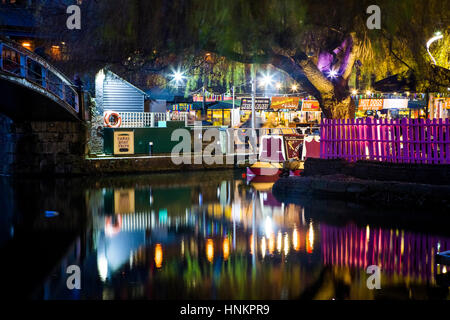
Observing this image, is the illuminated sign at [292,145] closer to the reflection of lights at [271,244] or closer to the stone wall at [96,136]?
the stone wall at [96,136]

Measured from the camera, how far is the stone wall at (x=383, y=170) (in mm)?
14523

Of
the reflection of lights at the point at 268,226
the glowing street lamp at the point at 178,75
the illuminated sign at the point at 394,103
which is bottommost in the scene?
the reflection of lights at the point at 268,226

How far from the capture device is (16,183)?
20.0 meters

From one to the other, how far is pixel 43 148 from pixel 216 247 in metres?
14.9

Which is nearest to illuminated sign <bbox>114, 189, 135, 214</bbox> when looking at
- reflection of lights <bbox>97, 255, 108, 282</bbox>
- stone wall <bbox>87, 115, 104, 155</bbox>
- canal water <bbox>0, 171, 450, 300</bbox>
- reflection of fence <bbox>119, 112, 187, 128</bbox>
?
canal water <bbox>0, 171, 450, 300</bbox>

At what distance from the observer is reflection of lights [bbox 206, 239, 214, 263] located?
8.81 m

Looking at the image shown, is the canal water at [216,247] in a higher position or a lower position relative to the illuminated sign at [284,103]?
lower

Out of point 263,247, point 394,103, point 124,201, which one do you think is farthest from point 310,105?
point 263,247

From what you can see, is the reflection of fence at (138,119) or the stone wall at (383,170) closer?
the stone wall at (383,170)

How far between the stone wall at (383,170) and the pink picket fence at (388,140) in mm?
281

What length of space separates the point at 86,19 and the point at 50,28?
1.96 metres

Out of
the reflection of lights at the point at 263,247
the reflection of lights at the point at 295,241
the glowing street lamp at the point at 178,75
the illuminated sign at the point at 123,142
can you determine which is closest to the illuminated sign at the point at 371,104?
the glowing street lamp at the point at 178,75

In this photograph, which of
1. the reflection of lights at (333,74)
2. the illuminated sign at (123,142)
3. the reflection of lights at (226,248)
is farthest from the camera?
the illuminated sign at (123,142)
